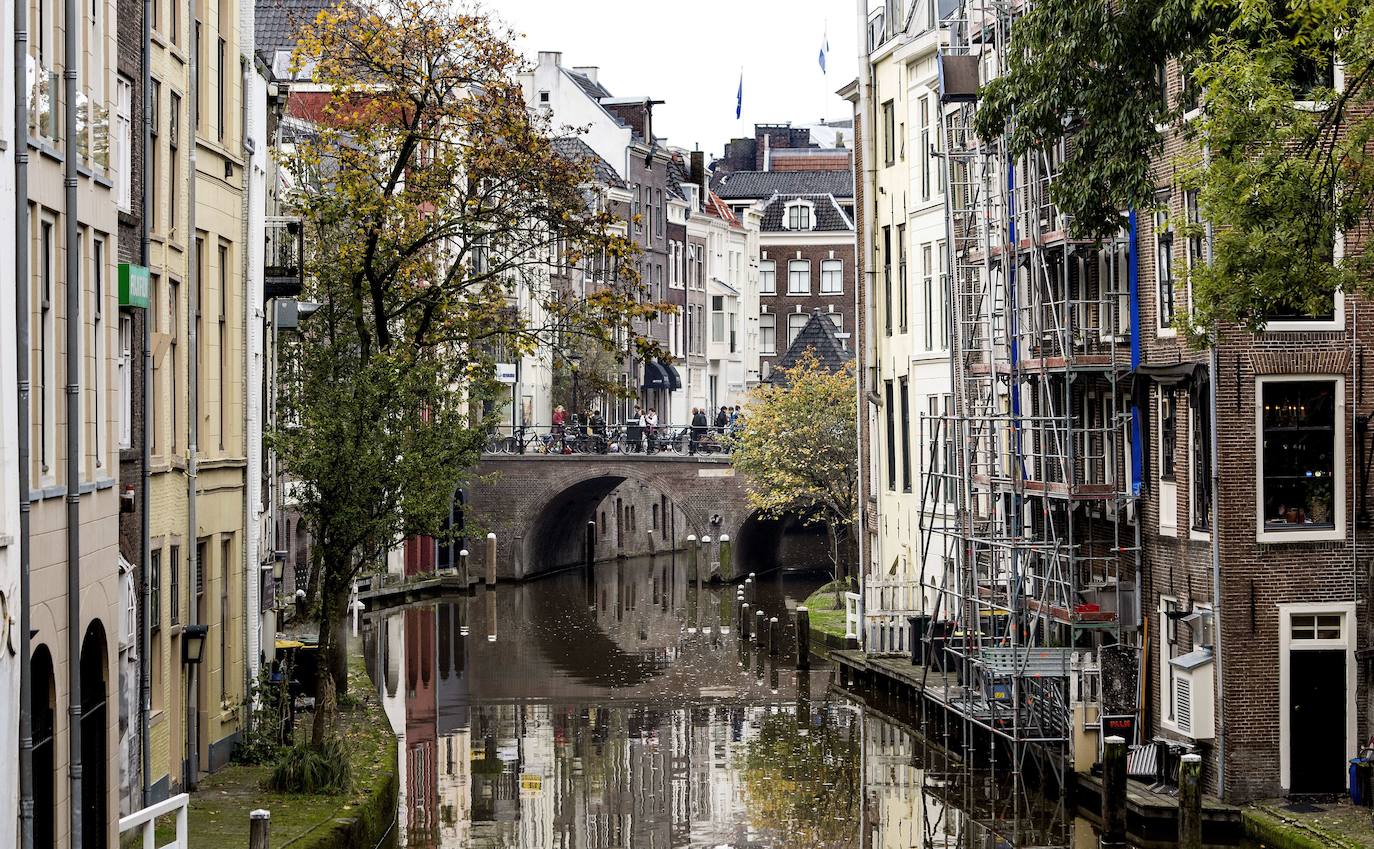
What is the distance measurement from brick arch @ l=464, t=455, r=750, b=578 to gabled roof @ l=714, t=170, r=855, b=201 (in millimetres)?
37885

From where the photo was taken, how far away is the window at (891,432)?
1726 inches

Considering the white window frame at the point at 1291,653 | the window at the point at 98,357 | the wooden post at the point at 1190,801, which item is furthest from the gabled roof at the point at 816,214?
the window at the point at 98,357

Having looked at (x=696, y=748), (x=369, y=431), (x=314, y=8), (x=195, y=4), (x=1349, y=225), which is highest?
(x=314, y=8)

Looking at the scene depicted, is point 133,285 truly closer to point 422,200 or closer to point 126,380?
point 126,380

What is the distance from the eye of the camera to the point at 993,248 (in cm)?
3344

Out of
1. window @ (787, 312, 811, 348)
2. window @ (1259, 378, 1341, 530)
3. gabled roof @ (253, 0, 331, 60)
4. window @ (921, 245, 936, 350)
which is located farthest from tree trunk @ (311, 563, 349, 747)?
window @ (787, 312, 811, 348)

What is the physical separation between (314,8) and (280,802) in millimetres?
39648

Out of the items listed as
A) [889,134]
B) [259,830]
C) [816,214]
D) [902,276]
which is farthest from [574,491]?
[259,830]

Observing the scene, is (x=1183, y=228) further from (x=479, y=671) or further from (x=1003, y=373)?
(x=479, y=671)

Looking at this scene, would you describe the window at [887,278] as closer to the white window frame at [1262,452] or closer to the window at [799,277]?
the white window frame at [1262,452]

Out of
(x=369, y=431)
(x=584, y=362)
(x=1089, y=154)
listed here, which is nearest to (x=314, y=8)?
(x=584, y=362)

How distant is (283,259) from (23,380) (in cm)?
1863

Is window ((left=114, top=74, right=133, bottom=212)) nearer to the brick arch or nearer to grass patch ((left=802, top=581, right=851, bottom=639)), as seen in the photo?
grass patch ((left=802, top=581, right=851, bottom=639))

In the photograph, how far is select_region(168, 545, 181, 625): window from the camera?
2453 centimetres
